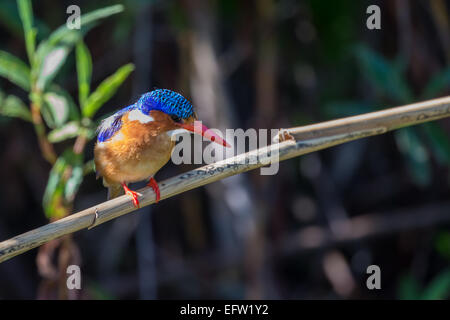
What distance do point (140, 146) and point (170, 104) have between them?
21 centimetres

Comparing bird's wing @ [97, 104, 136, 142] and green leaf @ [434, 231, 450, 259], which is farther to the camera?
green leaf @ [434, 231, 450, 259]

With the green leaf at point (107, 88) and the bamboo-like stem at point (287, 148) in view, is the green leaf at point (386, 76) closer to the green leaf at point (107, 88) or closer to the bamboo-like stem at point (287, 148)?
the bamboo-like stem at point (287, 148)

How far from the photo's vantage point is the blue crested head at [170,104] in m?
2.02

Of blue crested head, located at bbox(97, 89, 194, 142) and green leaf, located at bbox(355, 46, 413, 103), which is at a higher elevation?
green leaf, located at bbox(355, 46, 413, 103)

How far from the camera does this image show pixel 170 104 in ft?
6.67

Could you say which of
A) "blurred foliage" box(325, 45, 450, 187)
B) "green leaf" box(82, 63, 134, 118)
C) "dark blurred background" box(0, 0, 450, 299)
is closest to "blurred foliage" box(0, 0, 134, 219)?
"green leaf" box(82, 63, 134, 118)

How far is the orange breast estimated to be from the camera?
2098 mm

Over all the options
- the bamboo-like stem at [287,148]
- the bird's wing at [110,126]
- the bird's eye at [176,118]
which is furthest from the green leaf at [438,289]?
the bird's wing at [110,126]

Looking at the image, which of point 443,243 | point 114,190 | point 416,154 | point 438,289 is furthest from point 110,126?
point 443,243

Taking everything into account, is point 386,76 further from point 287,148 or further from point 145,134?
point 145,134

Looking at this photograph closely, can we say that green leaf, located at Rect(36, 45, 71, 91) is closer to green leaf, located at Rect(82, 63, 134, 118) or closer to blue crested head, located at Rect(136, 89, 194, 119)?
green leaf, located at Rect(82, 63, 134, 118)

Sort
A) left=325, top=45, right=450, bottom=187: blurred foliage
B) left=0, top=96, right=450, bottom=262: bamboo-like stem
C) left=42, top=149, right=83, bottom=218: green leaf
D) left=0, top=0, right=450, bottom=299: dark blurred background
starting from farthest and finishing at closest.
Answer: left=0, top=0, right=450, bottom=299: dark blurred background, left=325, top=45, right=450, bottom=187: blurred foliage, left=42, top=149, right=83, bottom=218: green leaf, left=0, top=96, right=450, bottom=262: bamboo-like stem

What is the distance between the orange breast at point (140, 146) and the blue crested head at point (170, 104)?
31 millimetres

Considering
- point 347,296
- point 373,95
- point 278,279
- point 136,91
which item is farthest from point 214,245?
point 373,95
